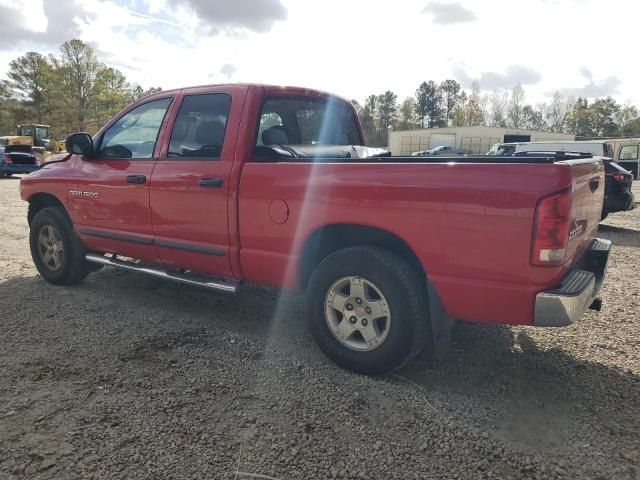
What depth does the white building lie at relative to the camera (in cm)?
5316

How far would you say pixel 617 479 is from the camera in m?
2.32

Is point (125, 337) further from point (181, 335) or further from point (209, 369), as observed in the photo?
point (209, 369)

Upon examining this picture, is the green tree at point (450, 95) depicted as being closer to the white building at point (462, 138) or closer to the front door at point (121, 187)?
the white building at point (462, 138)

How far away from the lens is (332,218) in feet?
10.6

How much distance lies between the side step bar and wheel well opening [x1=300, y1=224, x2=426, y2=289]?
643mm

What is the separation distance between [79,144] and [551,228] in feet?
13.7

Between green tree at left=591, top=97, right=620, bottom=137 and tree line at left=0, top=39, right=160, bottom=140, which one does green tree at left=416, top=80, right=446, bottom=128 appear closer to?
green tree at left=591, top=97, right=620, bottom=137

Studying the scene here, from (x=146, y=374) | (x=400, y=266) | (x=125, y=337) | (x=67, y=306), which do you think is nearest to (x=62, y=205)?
(x=67, y=306)

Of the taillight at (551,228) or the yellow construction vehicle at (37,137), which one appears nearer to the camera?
the taillight at (551,228)

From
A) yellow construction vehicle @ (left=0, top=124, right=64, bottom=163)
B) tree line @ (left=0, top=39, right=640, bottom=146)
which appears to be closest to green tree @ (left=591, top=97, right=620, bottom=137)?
tree line @ (left=0, top=39, right=640, bottom=146)

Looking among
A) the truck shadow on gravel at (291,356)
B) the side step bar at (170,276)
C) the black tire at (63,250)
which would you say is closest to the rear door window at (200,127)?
the side step bar at (170,276)

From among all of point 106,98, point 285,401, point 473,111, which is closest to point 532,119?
point 473,111

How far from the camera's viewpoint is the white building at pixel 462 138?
5316cm

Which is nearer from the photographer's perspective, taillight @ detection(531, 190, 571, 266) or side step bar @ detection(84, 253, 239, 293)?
taillight @ detection(531, 190, 571, 266)
